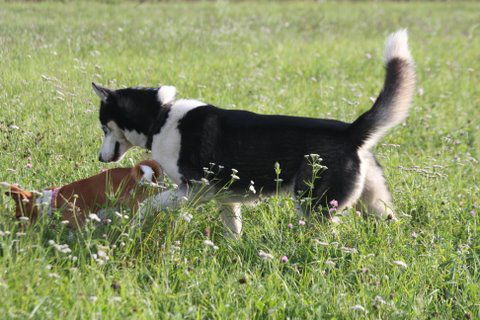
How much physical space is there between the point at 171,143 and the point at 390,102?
1338 mm

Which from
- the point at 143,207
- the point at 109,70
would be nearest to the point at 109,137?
the point at 143,207

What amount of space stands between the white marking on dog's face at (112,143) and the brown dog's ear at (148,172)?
1.23ft

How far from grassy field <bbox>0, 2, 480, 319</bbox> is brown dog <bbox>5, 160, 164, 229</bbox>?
14 cm

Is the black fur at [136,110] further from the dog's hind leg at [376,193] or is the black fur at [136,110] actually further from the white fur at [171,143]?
the dog's hind leg at [376,193]

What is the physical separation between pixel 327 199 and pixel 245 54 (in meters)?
5.73

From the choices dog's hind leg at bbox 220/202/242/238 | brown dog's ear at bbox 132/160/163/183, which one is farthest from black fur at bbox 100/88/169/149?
dog's hind leg at bbox 220/202/242/238

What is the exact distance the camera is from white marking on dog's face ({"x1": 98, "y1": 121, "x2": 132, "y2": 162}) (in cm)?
485

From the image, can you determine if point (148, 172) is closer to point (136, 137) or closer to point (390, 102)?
point (136, 137)

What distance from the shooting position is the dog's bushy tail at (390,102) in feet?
13.9

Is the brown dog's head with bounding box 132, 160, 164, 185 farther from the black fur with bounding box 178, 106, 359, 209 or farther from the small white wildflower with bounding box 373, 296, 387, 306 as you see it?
the small white wildflower with bounding box 373, 296, 387, 306

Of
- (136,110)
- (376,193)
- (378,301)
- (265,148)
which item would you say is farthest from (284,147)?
(378,301)

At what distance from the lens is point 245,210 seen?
4668 mm

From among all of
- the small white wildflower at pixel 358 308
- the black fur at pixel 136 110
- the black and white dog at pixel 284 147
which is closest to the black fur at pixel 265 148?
the black and white dog at pixel 284 147

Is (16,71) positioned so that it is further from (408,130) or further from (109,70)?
(408,130)
